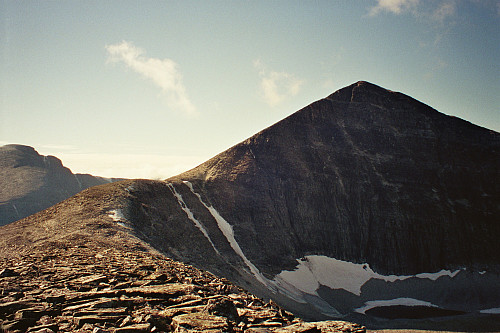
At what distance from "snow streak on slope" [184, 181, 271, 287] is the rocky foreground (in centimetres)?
4473

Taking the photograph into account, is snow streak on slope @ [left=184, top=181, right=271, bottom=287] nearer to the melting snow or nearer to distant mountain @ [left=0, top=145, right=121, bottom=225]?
the melting snow

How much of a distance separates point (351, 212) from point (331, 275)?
21.7m

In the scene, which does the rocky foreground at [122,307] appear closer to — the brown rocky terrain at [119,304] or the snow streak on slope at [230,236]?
the brown rocky terrain at [119,304]

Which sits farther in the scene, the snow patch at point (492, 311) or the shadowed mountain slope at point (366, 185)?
the shadowed mountain slope at point (366, 185)

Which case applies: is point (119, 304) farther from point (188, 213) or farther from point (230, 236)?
point (230, 236)

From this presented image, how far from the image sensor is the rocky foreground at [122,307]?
8.24m

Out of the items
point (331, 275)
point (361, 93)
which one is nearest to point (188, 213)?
point (331, 275)

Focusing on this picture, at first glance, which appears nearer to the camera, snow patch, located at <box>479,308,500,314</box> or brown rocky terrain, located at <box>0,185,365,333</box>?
brown rocky terrain, located at <box>0,185,365,333</box>

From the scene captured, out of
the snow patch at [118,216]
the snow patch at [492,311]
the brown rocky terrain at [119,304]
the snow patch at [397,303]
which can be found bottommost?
the snow patch at [492,311]

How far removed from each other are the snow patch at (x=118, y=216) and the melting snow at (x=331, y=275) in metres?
34.7

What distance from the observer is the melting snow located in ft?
205

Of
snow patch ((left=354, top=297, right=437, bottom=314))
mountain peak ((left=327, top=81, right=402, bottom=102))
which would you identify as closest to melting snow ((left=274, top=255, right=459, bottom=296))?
snow patch ((left=354, top=297, right=437, bottom=314))

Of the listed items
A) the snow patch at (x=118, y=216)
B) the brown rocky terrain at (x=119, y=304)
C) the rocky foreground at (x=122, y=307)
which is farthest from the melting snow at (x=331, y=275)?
the rocky foreground at (x=122, y=307)

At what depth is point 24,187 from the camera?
171000 mm
